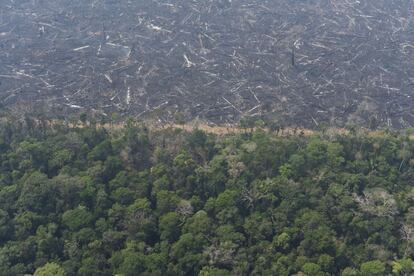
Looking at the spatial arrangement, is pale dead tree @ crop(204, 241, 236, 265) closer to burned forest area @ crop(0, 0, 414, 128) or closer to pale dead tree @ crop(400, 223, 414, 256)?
pale dead tree @ crop(400, 223, 414, 256)

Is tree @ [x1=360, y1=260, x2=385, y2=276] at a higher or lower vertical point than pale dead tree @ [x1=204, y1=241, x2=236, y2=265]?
higher

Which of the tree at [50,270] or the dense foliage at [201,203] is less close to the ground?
the dense foliage at [201,203]

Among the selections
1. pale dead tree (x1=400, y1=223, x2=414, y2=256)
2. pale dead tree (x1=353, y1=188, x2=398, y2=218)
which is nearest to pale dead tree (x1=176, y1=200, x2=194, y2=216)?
pale dead tree (x1=353, y1=188, x2=398, y2=218)

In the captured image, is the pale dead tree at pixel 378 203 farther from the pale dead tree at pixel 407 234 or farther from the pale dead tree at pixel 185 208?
the pale dead tree at pixel 185 208

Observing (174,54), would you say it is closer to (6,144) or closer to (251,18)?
(251,18)

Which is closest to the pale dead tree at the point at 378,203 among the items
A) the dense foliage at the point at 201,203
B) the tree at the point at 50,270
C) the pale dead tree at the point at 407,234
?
the dense foliage at the point at 201,203

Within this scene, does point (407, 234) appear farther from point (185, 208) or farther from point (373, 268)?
point (185, 208)
